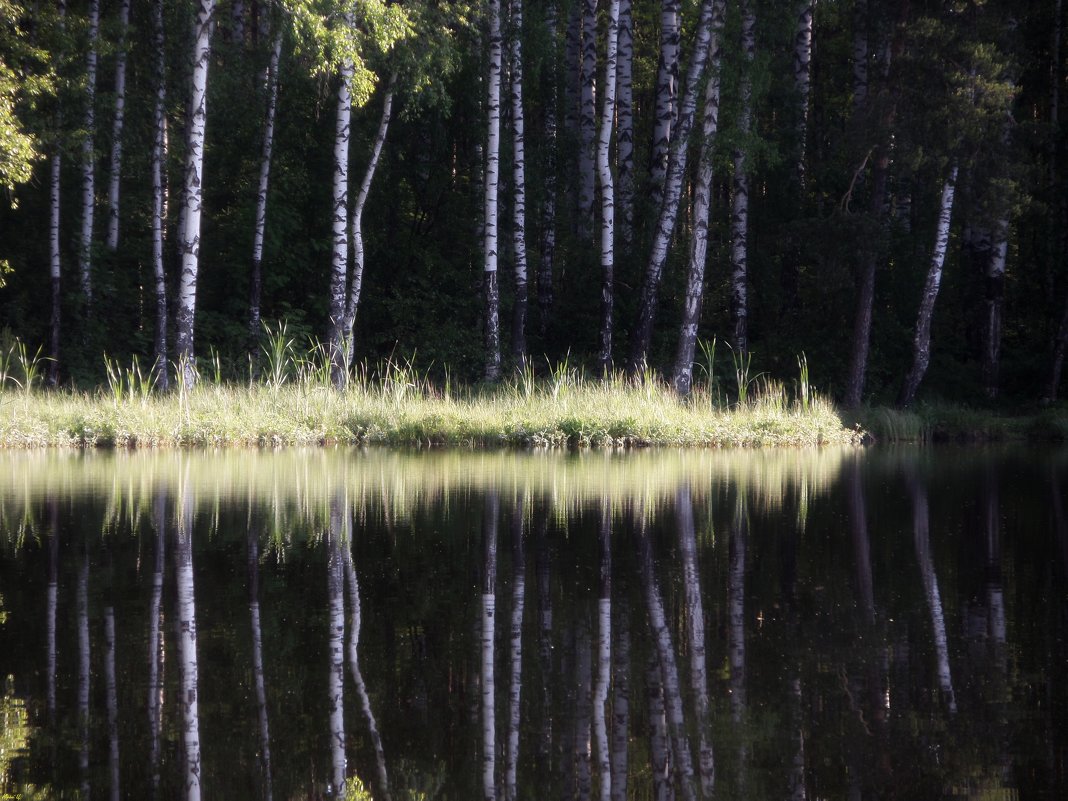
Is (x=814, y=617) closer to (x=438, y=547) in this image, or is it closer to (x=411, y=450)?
(x=438, y=547)

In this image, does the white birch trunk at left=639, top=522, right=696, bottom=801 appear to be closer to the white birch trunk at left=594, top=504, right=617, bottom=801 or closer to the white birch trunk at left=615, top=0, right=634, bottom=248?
the white birch trunk at left=594, top=504, right=617, bottom=801

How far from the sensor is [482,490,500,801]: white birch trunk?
3.47 m

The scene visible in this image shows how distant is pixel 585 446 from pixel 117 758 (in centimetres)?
1315

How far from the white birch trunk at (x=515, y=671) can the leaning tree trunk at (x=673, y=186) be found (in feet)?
51.0

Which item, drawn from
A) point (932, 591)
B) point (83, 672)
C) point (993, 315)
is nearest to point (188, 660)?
point (83, 672)

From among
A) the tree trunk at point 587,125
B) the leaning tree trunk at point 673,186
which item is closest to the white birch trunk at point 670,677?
the leaning tree trunk at point 673,186

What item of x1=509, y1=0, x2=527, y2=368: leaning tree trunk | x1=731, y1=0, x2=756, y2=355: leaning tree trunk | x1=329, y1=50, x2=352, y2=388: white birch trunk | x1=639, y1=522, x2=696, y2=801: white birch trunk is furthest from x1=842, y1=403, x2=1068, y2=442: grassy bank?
x1=639, y1=522, x2=696, y2=801: white birch trunk

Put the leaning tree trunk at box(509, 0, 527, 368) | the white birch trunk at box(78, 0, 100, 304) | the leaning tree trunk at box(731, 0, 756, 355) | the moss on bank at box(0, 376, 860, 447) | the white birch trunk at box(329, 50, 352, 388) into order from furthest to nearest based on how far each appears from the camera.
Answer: the leaning tree trunk at box(731, 0, 756, 355), the white birch trunk at box(78, 0, 100, 304), the leaning tree trunk at box(509, 0, 527, 368), the white birch trunk at box(329, 50, 352, 388), the moss on bank at box(0, 376, 860, 447)

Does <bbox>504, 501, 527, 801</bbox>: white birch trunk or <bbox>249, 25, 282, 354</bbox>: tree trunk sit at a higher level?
<bbox>249, 25, 282, 354</bbox>: tree trunk

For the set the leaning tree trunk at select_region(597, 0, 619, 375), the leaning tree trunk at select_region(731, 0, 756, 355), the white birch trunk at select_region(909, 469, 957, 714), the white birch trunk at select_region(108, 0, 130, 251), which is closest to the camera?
the white birch trunk at select_region(909, 469, 957, 714)

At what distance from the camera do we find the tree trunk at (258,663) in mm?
3457

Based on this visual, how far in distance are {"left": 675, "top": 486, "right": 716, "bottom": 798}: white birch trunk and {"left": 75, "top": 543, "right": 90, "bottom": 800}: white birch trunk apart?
1.88m

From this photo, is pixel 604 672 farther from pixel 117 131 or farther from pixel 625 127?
pixel 625 127

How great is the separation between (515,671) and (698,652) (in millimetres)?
854
